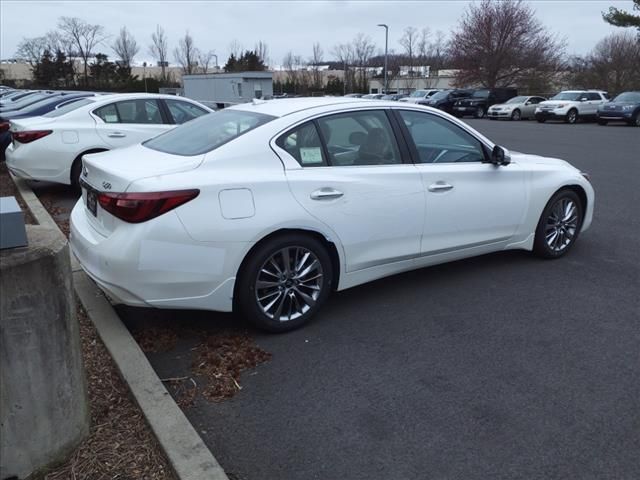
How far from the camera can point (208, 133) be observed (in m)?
4.39

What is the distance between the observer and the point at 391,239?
14.6ft

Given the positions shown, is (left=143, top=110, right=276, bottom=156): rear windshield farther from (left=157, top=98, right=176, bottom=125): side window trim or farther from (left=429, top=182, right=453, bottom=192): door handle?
(left=157, top=98, right=176, bottom=125): side window trim

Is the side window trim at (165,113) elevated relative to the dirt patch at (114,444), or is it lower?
elevated

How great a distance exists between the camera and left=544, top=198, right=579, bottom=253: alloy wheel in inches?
221

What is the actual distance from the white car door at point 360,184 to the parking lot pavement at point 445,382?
0.56m

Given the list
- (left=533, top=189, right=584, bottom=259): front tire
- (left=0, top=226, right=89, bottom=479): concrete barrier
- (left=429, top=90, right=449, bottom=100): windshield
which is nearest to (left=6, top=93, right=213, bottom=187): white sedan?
(left=533, top=189, right=584, bottom=259): front tire

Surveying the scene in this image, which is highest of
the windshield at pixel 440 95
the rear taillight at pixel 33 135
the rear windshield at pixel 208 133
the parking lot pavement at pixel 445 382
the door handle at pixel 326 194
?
the windshield at pixel 440 95

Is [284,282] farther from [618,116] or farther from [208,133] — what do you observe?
[618,116]

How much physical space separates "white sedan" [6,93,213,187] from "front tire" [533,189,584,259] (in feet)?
19.8

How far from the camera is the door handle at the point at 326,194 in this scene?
13.2 ft

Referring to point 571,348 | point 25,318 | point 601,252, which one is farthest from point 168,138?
point 601,252

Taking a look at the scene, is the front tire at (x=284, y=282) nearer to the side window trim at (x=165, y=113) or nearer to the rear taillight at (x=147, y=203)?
the rear taillight at (x=147, y=203)

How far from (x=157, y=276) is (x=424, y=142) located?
2.42 meters

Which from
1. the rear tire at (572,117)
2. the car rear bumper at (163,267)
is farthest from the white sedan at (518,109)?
the car rear bumper at (163,267)
